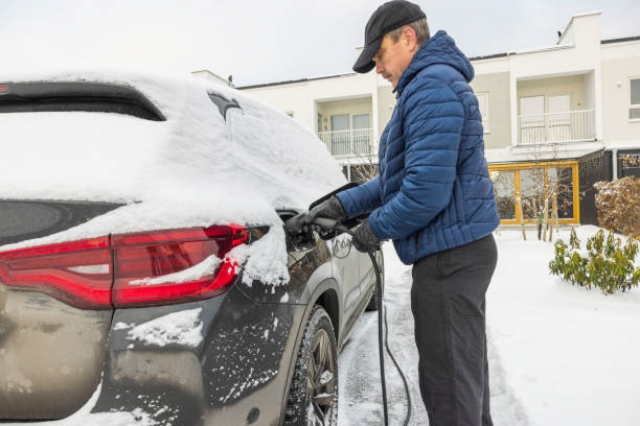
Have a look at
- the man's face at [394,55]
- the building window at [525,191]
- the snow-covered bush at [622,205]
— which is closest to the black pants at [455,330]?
the man's face at [394,55]

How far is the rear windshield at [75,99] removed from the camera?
4.91 ft

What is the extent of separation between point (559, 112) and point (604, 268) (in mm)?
15820

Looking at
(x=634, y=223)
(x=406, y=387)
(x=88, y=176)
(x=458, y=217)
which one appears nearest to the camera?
(x=88, y=176)

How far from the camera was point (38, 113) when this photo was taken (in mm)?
1527

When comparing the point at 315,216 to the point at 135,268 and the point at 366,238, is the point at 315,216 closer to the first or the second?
the point at 366,238

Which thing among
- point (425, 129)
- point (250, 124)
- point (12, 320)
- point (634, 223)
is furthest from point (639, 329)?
point (634, 223)

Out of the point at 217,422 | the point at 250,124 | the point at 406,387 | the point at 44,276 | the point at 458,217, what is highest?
the point at 250,124

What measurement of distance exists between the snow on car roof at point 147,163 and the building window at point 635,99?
2019cm

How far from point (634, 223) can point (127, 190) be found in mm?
13389

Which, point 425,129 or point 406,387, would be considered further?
point 406,387

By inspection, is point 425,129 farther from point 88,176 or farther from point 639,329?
point 639,329

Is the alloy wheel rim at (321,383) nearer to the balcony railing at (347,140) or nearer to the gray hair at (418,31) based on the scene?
the gray hair at (418,31)

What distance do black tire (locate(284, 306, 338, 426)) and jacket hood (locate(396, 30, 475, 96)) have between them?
3.68 ft

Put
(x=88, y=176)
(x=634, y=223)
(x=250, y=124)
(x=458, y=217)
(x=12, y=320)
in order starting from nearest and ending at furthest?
1. (x=12, y=320)
2. (x=88, y=176)
3. (x=458, y=217)
4. (x=250, y=124)
5. (x=634, y=223)
